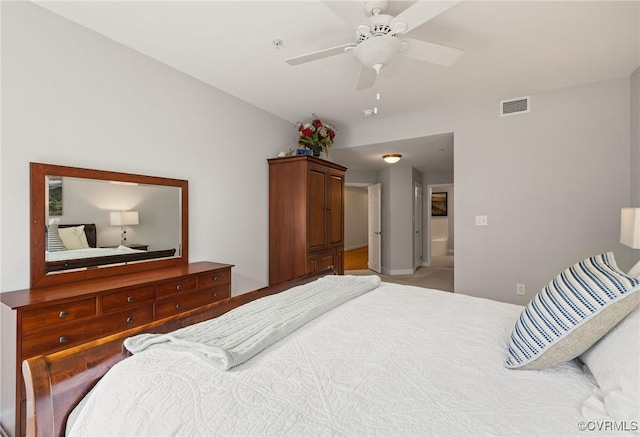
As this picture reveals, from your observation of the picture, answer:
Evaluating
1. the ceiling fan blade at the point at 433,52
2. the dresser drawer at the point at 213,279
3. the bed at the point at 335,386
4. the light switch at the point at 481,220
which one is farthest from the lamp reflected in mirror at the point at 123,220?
the light switch at the point at 481,220

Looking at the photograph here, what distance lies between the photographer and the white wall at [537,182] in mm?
2895

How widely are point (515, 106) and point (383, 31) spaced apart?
94.0 inches

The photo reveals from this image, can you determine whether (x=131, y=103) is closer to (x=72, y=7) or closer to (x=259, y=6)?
(x=72, y=7)

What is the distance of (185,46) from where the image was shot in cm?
232

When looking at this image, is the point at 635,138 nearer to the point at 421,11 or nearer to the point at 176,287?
the point at 421,11

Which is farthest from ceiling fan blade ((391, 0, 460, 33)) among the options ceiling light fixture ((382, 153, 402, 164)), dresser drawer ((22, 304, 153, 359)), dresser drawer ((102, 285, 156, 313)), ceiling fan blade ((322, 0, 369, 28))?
ceiling light fixture ((382, 153, 402, 164))

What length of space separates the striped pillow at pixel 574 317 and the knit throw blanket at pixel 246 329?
0.80 meters

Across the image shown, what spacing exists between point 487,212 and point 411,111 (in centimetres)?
153

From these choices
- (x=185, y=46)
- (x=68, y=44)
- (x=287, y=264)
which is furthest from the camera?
(x=287, y=264)

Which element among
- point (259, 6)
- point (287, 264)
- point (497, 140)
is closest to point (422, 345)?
point (259, 6)

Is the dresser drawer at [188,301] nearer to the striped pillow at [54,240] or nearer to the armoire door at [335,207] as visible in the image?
the striped pillow at [54,240]

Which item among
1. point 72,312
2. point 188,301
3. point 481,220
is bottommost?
point 188,301

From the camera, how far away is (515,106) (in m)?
3.26

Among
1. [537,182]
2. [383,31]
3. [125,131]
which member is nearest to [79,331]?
[125,131]
